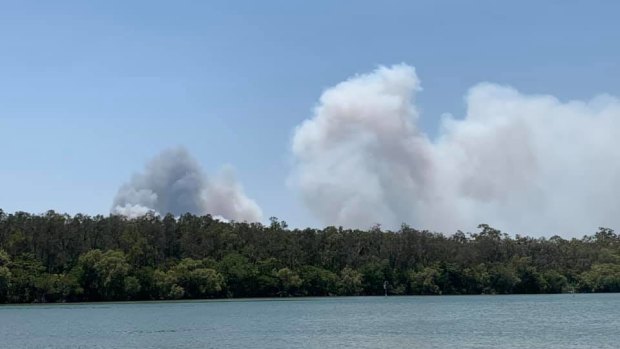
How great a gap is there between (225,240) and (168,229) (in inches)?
551

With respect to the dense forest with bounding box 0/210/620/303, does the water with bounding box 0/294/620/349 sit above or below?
below

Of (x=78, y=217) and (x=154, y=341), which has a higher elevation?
(x=78, y=217)

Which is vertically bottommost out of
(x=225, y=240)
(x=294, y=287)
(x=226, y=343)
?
(x=226, y=343)

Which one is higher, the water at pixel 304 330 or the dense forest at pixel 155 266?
the dense forest at pixel 155 266

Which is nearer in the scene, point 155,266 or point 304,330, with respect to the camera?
point 304,330

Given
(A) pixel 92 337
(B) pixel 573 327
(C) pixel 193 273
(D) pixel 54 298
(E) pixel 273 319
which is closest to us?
(A) pixel 92 337

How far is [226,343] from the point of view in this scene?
64.5 meters

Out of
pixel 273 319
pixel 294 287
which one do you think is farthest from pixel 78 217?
pixel 273 319

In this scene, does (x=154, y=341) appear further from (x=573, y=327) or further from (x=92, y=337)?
(x=573, y=327)

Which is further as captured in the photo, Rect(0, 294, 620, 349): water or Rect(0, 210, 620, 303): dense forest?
Rect(0, 210, 620, 303): dense forest

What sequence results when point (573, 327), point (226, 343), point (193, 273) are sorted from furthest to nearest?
point (193, 273), point (573, 327), point (226, 343)

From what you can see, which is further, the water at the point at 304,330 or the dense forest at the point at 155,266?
the dense forest at the point at 155,266

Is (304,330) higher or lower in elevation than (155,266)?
lower

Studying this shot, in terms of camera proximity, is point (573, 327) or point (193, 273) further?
point (193, 273)
